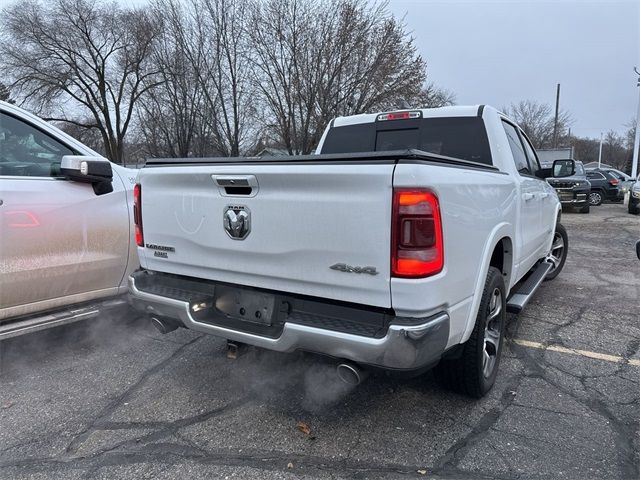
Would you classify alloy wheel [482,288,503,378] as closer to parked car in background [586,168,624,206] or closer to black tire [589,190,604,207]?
parked car in background [586,168,624,206]

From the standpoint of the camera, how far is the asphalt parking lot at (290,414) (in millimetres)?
2439

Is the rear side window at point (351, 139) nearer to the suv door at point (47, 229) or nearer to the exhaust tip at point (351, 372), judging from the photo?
the suv door at point (47, 229)

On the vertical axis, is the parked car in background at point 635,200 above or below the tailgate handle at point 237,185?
below

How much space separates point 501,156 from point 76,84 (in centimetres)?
3272

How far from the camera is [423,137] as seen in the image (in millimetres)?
4168

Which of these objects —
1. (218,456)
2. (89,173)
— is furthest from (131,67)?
(218,456)

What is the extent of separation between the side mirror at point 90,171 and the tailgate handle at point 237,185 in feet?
4.89

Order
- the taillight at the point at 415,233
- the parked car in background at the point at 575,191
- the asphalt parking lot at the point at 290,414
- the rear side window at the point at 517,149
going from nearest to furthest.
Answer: the taillight at the point at 415,233
the asphalt parking lot at the point at 290,414
the rear side window at the point at 517,149
the parked car in background at the point at 575,191

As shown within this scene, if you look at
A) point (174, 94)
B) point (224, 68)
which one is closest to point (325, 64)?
point (224, 68)

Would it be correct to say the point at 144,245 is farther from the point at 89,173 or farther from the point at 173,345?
the point at 173,345

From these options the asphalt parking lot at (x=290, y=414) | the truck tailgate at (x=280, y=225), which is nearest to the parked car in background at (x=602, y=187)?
the asphalt parking lot at (x=290, y=414)

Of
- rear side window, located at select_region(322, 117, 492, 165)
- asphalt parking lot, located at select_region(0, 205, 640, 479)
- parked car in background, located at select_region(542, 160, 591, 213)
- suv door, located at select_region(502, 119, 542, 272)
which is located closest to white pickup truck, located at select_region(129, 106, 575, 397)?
suv door, located at select_region(502, 119, 542, 272)

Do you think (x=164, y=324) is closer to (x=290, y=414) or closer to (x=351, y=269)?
(x=290, y=414)

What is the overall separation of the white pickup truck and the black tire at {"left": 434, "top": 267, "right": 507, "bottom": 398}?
0.01m
